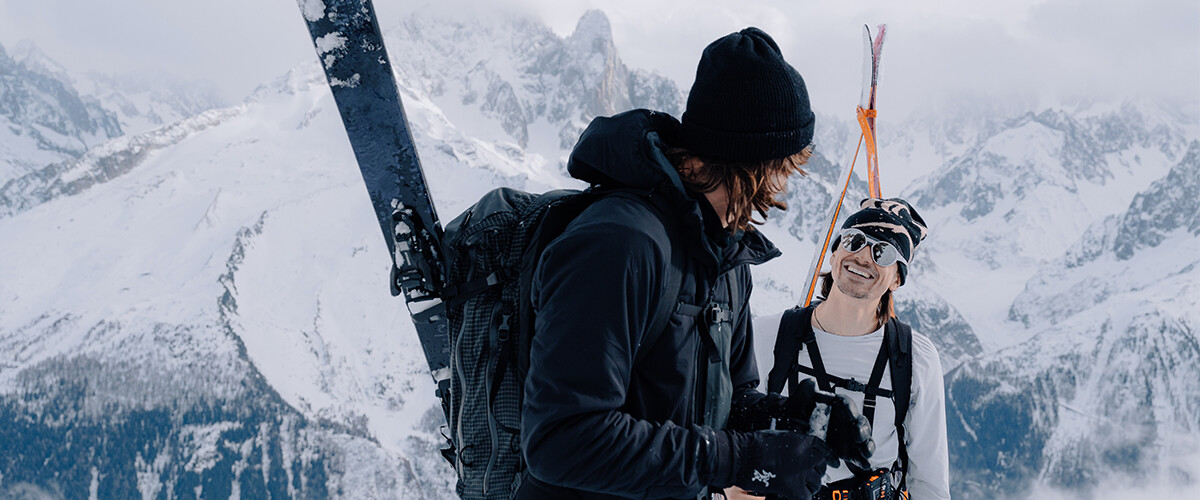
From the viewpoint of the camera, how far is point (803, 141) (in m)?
2.07

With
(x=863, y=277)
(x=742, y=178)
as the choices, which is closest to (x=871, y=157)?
(x=863, y=277)

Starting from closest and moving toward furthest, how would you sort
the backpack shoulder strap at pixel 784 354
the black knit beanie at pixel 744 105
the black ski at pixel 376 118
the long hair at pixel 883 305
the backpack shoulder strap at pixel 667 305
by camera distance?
the backpack shoulder strap at pixel 667 305 < the black knit beanie at pixel 744 105 < the black ski at pixel 376 118 < the backpack shoulder strap at pixel 784 354 < the long hair at pixel 883 305

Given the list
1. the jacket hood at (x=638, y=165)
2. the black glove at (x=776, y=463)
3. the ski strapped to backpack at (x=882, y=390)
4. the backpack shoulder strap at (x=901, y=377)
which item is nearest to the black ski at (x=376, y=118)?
the jacket hood at (x=638, y=165)

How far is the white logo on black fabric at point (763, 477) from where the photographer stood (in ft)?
6.44

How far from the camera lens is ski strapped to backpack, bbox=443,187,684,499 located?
1.98m

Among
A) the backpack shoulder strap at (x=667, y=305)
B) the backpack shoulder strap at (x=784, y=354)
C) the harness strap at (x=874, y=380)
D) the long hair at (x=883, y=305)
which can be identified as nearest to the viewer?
the backpack shoulder strap at (x=667, y=305)

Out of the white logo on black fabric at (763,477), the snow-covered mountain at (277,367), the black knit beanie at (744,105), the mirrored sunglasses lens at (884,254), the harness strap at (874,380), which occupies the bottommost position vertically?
the snow-covered mountain at (277,367)

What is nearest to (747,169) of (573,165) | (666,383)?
(573,165)

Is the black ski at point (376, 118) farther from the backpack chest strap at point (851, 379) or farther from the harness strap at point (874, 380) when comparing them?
the harness strap at point (874, 380)

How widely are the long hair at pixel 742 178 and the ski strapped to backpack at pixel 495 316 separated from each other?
30 cm

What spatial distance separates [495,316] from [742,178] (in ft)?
2.73

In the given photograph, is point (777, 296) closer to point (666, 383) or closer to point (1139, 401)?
point (1139, 401)

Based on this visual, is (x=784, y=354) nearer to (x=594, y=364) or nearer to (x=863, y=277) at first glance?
(x=863, y=277)

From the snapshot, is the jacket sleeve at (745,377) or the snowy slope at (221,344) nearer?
the jacket sleeve at (745,377)
